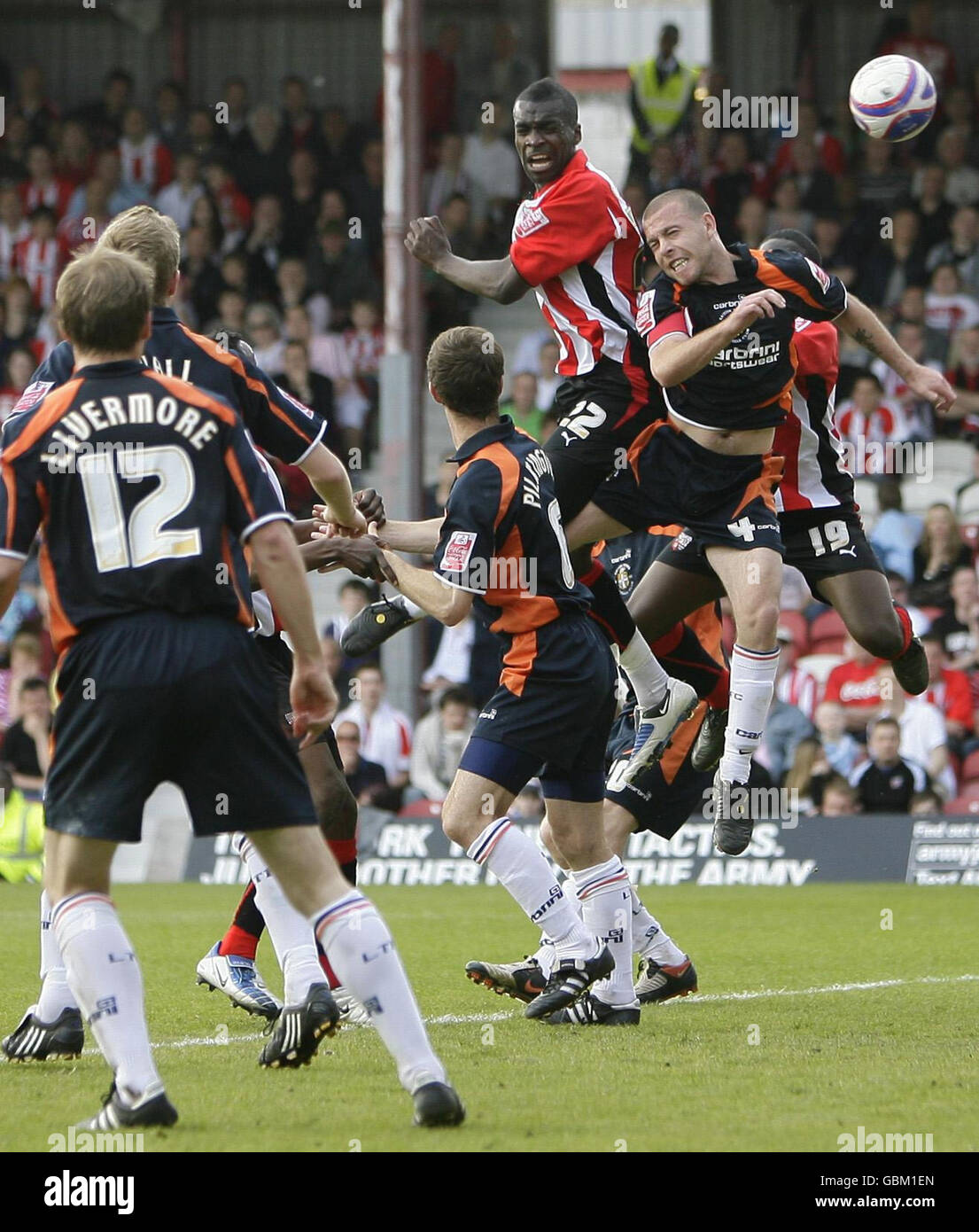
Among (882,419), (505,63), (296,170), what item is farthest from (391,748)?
(505,63)

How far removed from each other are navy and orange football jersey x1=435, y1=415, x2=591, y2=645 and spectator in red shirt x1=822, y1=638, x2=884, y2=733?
866cm

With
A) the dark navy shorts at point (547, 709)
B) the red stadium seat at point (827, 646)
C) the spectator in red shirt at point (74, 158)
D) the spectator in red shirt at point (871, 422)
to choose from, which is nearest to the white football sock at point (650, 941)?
the dark navy shorts at point (547, 709)

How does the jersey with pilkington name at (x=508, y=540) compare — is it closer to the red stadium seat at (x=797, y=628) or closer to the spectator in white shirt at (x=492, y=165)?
the red stadium seat at (x=797, y=628)

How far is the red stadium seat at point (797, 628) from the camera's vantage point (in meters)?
16.1

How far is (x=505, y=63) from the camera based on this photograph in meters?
21.7

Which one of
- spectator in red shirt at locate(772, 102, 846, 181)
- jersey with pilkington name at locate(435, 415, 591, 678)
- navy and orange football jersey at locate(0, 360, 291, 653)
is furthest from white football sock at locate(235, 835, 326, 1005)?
spectator in red shirt at locate(772, 102, 846, 181)

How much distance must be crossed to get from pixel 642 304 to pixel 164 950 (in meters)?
4.23

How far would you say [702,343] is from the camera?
7.82 m

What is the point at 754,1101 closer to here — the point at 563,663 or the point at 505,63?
the point at 563,663

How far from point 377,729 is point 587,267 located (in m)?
8.21

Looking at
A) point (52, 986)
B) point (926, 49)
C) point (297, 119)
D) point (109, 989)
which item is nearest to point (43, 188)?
point (297, 119)

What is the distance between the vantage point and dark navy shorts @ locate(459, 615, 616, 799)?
22.6 ft

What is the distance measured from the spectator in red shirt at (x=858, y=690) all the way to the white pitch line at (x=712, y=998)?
667cm

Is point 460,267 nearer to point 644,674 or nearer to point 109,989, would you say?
point 644,674
